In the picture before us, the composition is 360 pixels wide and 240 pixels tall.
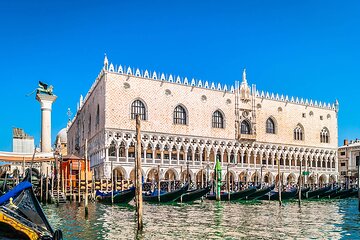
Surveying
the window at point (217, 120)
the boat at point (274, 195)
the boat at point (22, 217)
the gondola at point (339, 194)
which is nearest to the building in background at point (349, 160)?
the gondola at point (339, 194)

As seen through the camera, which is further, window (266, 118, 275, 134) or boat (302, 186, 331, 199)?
window (266, 118, 275, 134)

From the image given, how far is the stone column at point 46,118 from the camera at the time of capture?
25203 millimetres

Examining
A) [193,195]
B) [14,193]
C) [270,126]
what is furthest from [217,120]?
[14,193]

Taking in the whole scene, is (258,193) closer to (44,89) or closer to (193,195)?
(193,195)

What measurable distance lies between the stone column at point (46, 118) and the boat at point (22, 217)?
19032mm

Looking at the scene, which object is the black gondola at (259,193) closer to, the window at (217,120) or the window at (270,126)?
the window at (217,120)

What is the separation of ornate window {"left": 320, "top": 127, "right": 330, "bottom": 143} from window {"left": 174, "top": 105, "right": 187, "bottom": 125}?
499 inches

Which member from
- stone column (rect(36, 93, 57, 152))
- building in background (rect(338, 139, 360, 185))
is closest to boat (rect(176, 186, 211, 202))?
stone column (rect(36, 93, 57, 152))

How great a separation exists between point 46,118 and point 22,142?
2141 cm

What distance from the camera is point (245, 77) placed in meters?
31.6

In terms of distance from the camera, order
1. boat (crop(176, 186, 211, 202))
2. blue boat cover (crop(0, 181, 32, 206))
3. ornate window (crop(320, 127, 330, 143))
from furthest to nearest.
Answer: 1. ornate window (crop(320, 127, 330, 143))
2. boat (crop(176, 186, 211, 202))
3. blue boat cover (crop(0, 181, 32, 206))

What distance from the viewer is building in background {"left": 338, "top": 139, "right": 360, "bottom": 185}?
3938cm

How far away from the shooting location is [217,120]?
29859mm

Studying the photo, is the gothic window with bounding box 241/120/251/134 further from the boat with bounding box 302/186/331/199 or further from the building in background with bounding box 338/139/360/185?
the building in background with bounding box 338/139/360/185
